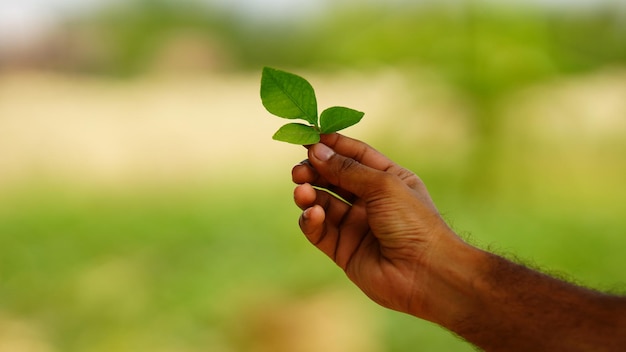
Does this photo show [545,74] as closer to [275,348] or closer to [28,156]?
[275,348]

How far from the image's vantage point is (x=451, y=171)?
283 centimetres

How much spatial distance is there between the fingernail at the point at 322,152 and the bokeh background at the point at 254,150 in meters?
1.50

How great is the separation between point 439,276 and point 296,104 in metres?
0.27

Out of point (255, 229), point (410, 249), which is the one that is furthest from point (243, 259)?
point (410, 249)

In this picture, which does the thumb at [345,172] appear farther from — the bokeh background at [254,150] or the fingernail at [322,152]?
the bokeh background at [254,150]

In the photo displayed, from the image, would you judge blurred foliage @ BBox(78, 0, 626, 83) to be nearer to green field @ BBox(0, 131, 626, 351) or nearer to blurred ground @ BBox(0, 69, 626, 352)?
blurred ground @ BBox(0, 69, 626, 352)

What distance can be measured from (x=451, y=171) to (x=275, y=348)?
35.9 inches

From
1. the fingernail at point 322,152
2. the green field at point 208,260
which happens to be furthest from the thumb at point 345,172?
the green field at point 208,260

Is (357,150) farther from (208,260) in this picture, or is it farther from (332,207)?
(208,260)

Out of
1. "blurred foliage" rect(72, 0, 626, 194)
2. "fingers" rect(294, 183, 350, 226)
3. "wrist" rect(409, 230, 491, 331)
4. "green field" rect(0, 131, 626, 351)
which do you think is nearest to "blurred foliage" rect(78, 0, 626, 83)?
"blurred foliage" rect(72, 0, 626, 194)

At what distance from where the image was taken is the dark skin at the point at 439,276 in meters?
0.90

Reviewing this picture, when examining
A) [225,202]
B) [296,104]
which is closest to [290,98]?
[296,104]

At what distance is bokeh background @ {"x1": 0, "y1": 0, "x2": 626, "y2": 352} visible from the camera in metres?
2.50

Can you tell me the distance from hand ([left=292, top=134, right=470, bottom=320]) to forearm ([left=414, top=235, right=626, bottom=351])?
28 millimetres
